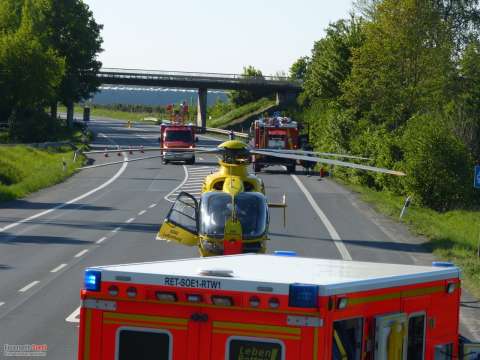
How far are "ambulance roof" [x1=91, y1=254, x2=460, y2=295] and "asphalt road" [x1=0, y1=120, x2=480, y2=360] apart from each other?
226 inches

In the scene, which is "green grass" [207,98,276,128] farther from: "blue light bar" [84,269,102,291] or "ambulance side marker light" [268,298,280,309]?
"ambulance side marker light" [268,298,280,309]

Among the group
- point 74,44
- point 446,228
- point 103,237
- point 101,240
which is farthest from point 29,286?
point 74,44

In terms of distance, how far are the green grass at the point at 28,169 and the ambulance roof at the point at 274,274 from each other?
30.6 metres

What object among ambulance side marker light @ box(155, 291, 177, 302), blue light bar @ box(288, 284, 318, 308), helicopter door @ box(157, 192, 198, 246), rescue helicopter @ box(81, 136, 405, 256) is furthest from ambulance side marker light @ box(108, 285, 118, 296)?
helicopter door @ box(157, 192, 198, 246)

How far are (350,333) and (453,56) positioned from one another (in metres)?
54.4

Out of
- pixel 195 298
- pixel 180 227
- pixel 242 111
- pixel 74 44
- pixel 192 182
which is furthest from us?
pixel 242 111

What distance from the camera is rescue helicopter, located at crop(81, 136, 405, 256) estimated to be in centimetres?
1950

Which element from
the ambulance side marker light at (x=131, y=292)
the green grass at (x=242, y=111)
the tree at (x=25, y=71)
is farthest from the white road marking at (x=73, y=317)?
the green grass at (x=242, y=111)

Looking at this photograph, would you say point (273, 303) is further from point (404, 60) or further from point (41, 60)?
point (41, 60)

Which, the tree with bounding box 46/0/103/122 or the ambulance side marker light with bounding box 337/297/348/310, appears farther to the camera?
the tree with bounding box 46/0/103/122

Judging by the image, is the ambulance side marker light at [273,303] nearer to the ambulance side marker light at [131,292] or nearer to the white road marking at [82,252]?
the ambulance side marker light at [131,292]

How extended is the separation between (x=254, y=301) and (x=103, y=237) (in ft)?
69.3

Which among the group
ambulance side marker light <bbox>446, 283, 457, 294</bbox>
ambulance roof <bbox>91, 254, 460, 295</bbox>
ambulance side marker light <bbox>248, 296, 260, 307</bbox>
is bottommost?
ambulance side marker light <bbox>446, 283, 457, 294</bbox>

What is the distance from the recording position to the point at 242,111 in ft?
395
